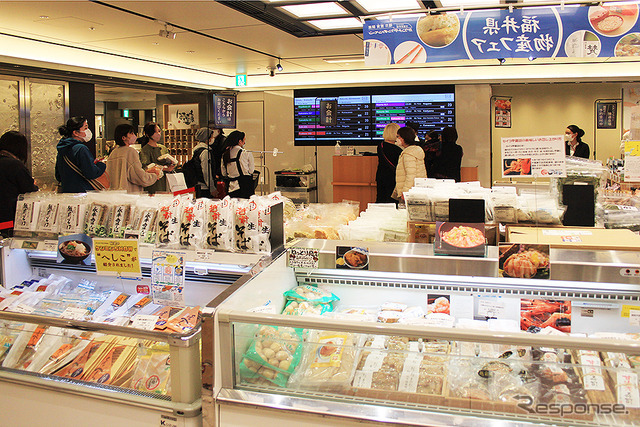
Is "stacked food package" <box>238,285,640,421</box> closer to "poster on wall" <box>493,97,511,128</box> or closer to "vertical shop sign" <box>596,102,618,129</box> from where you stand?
"poster on wall" <box>493,97,511,128</box>

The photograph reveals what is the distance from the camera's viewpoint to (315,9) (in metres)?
5.28

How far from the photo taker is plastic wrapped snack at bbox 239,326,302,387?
1970 millimetres

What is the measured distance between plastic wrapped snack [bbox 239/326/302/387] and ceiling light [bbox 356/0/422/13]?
152 inches

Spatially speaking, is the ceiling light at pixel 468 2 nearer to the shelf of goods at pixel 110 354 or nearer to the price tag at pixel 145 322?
the shelf of goods at pixel 110 354

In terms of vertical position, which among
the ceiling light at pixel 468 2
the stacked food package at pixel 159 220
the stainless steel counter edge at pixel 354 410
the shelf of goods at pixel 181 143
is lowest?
the stainless steel counter edge at pixel 354 410

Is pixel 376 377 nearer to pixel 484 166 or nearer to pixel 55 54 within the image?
pixel 55 54

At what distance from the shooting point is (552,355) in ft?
6.19

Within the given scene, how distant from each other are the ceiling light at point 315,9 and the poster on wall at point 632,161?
3036 millimetres

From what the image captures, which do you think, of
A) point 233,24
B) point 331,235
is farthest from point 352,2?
point 331,235

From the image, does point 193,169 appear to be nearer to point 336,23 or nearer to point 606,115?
point 336,23

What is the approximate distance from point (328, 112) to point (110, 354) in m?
8.78

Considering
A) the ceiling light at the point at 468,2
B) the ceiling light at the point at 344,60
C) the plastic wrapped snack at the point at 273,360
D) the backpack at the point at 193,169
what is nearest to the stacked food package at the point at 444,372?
the plastic wrapped snack at the point at 273,360

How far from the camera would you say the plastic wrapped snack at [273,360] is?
1.97m

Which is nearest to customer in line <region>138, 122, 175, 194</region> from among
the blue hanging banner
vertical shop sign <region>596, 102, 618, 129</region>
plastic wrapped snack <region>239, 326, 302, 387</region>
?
the blue hanging banner
